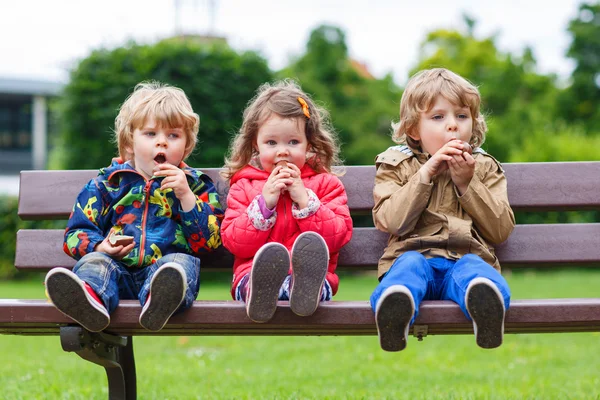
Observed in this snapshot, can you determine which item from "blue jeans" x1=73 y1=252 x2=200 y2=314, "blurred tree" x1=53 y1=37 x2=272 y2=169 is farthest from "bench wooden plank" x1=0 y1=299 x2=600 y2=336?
"blurred tree" x1=53 y1=37 x2=272 y2=169

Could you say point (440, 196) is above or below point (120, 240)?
above

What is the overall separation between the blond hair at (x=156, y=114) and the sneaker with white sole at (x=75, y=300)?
2.97ft

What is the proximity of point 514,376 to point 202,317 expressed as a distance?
2652 mm

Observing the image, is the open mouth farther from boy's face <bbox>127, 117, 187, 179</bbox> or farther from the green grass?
the green grass

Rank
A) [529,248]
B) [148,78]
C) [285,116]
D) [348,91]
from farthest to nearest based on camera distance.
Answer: [348,91], [148,78], [529,248], [285,116]

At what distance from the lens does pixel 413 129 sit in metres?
3.20

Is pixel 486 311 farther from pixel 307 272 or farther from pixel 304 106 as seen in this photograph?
pixel 304 106

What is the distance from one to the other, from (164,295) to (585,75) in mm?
31589

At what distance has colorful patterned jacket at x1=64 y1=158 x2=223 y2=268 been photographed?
119 inches

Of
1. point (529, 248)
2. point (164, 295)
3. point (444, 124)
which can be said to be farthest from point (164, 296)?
point (529, 248)

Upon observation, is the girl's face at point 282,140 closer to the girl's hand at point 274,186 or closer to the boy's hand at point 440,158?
the girl's hand at point 274,186

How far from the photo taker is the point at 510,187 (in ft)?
11.0

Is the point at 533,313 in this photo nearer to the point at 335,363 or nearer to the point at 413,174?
the point at 413,174

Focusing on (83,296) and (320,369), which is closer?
(83,296)
